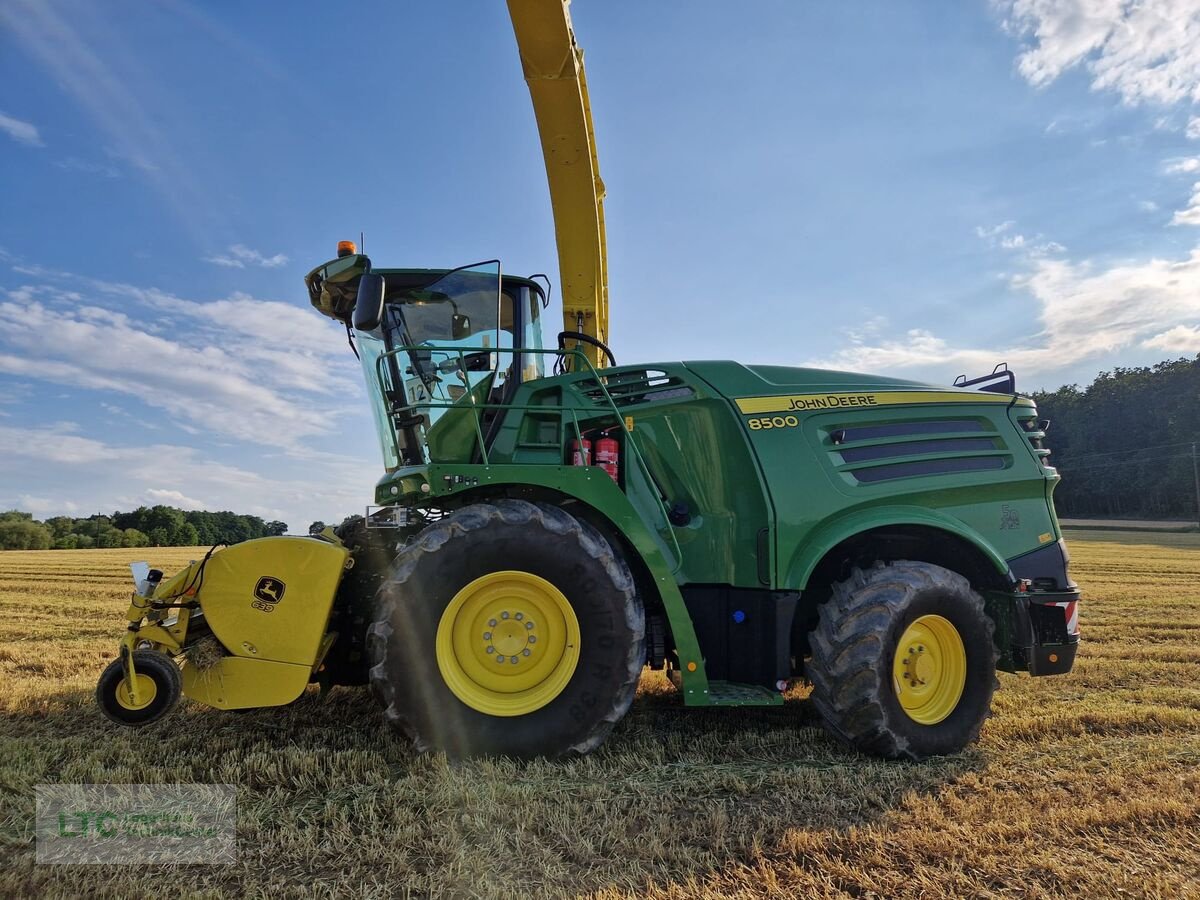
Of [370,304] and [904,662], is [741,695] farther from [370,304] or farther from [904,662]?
[370,304]

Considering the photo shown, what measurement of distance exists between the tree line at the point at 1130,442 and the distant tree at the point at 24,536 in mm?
63716

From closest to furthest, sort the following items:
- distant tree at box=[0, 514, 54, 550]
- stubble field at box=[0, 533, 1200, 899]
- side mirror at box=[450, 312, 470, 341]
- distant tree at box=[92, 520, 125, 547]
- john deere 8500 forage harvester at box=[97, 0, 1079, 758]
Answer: stubble field at box=[0, 533, 1200, 899] < john deere 8500 forage harvester at box=[97, 0, 1079, 758] < side mirror at box=[450, 312, 470, 341] < distant tree at box=[0, 514, 54, 550] < distant tree at box=[92, 520, 125, 547]

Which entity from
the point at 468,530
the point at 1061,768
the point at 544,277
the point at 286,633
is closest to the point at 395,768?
the point at 286,633

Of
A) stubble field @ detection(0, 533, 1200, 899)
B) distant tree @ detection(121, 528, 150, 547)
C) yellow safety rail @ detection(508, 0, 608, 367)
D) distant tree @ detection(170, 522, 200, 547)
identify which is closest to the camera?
stubble field @ detection(0, 533, 1200, 899)

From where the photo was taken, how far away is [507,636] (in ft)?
11.8

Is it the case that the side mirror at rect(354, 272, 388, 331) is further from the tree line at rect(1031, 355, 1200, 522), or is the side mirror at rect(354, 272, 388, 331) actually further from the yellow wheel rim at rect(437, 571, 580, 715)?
the tree line at rect(1031, 355, 1200, 522)

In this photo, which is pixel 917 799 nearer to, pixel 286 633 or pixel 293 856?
pixel 293 856

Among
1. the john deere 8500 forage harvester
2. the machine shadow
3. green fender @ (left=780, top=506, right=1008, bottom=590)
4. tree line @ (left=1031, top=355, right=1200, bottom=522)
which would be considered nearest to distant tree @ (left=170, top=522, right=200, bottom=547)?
the machine shadow

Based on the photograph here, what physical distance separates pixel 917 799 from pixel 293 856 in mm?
2529

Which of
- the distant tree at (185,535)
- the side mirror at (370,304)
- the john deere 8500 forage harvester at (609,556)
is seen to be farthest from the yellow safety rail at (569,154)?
the distant tree at (185,535)

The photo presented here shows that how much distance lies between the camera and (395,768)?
11.3 ft

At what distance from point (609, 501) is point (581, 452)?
0.39m

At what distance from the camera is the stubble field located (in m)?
2.45

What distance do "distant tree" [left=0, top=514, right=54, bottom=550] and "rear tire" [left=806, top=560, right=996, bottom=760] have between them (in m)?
40.8
